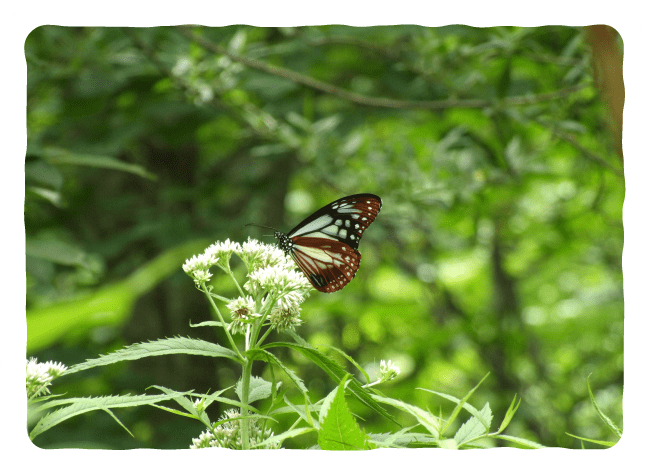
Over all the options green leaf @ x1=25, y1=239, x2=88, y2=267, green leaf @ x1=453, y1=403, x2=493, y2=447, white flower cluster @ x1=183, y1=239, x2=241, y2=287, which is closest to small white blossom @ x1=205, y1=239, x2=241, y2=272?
white flower cluster @ x1=183, y1=239, x2=241, y2=287

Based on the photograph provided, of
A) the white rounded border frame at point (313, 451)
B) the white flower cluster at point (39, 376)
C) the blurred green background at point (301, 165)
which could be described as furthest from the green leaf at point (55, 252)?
the white flower cluster at point (39, 376)

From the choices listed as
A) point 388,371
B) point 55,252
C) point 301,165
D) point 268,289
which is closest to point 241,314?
point 268,289

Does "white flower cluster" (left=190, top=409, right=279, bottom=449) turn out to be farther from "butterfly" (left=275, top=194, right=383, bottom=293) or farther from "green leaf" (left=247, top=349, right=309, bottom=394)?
"butterfly" (left=275, top=194, right=383, bottom=293)

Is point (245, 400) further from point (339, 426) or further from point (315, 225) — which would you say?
point (315, 225)

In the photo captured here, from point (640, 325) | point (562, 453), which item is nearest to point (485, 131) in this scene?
point (640, 325)

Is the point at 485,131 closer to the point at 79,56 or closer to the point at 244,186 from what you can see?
the point at 244,186
